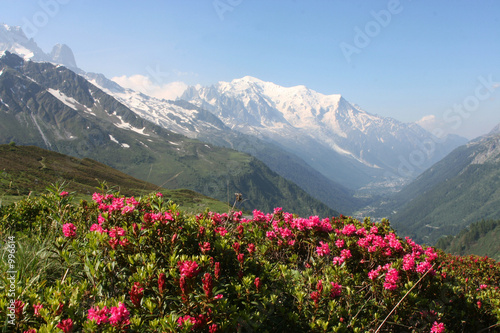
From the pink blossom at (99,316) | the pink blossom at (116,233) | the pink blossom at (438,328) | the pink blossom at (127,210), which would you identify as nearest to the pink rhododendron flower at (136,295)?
the pink blossom at (99,316)

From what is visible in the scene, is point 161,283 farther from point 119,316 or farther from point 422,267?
point 422,267

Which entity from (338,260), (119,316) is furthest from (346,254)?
(119,316)

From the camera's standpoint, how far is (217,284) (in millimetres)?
3633

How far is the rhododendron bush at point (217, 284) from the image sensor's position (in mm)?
Result: 3084

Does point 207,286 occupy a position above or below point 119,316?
above

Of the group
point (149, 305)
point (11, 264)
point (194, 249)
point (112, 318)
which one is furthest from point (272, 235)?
point (11, 264)

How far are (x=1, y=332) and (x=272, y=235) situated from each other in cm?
440

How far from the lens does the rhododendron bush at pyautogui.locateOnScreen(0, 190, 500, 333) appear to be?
3.08 m

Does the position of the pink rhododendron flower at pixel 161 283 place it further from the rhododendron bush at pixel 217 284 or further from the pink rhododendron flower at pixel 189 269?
the pink rhododendron flower at pixel 189 269

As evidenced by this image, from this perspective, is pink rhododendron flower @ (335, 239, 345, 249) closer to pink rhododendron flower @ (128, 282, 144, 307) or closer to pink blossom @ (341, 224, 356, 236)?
pink blossom @ (341, 224, 356, 236)

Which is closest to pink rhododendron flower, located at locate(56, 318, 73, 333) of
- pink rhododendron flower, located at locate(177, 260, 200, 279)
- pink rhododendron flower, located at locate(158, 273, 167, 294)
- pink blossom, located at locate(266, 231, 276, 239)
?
pink rhododendron flower, located at locate(158, 273, 167, 294)

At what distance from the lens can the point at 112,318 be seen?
2.76 meters

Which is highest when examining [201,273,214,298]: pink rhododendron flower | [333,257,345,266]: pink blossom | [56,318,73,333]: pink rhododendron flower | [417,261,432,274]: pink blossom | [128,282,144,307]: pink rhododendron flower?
[417,261,432,274]: pink blossom

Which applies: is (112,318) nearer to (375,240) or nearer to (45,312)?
(45,312)
